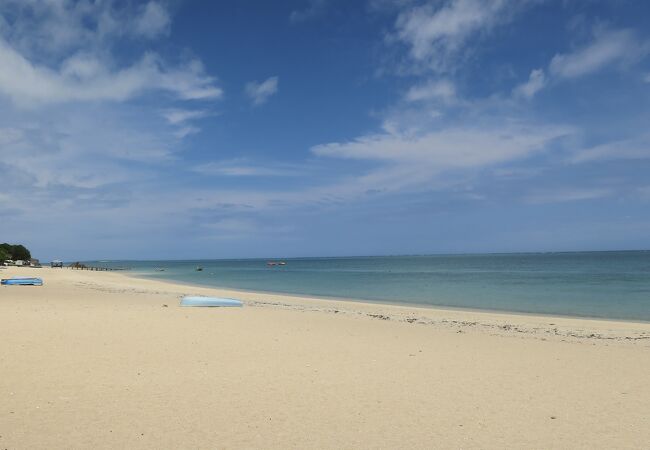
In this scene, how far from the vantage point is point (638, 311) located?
2469cm

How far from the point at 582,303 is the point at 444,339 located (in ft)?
66.1

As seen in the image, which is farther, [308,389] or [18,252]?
[18,252]

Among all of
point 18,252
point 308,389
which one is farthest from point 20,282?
point 18,252

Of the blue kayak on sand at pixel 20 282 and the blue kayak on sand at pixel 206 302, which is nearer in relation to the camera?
the blue kayak on sand at pixel 206 302

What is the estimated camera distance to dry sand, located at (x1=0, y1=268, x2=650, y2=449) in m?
5.48

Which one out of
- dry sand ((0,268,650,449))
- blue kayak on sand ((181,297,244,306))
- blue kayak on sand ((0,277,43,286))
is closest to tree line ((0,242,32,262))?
blue kayak on sand ((0,277,43,286))

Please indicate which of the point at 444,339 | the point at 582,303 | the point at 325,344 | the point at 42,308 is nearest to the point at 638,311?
the point at 582,303

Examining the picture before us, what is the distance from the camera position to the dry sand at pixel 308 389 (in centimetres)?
548

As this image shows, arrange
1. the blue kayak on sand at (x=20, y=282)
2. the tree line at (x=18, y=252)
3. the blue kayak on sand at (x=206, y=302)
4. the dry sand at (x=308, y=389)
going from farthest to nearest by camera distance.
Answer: the tree line at (x=18, y=252) < the blue kayak on sand at (x=20, y=282) < the blue kayak on sand at (x=206, y=302) < the dry sand at (x=308, y=389)

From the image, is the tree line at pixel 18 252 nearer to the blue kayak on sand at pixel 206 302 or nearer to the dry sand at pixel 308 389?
the blue kayak on sand at pixel 206 302

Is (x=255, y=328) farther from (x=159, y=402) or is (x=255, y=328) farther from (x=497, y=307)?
(x=497, y=307)

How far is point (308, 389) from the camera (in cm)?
738

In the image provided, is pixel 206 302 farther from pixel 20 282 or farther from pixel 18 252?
pixel 18 252

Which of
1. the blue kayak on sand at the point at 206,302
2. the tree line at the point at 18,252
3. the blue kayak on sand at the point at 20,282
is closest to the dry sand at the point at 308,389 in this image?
the blue kayak on sand at the point at 206,302
